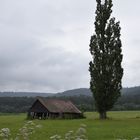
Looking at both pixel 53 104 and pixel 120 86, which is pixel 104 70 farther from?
pixel 53 104

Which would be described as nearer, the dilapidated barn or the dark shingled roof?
the dilapidated barn

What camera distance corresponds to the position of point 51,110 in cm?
9775

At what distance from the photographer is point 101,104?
2810 inches

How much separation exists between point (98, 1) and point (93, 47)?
8493mm

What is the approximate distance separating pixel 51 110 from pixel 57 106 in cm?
360

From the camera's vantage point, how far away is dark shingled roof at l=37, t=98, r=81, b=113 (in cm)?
9906

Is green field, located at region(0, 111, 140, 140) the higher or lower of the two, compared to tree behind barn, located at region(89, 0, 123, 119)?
lower

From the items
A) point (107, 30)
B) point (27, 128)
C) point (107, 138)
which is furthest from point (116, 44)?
point (27, 128)

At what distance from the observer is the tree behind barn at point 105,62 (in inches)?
2795

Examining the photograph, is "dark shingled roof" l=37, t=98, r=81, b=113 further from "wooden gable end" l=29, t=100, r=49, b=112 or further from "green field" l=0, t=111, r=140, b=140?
"green field" l=0, t=111, r=140, b=140

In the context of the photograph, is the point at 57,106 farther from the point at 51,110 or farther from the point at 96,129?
the point at 96,129

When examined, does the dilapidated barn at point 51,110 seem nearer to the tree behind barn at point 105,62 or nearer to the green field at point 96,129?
the tree behind barn at point 105,62

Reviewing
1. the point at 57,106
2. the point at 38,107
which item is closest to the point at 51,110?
the point at 57,106

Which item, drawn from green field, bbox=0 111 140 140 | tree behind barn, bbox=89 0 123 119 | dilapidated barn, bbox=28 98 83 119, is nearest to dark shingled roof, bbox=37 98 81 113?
dilapidated barn, bbox=28 98 83 119
